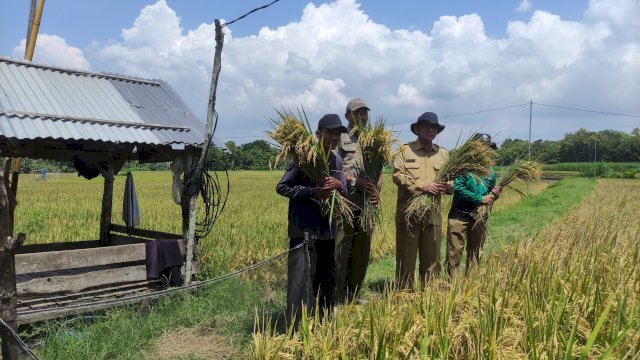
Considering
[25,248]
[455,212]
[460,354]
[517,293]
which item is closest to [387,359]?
[460,354]

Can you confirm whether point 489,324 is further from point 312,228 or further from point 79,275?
point 79,275

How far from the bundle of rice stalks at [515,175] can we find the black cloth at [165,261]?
3258 mm

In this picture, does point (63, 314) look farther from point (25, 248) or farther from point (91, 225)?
point (91, 225)

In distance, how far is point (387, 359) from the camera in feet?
8.57

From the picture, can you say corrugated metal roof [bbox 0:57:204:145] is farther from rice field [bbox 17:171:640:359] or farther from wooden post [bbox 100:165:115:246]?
rice field [bbox 17:171:640:359]

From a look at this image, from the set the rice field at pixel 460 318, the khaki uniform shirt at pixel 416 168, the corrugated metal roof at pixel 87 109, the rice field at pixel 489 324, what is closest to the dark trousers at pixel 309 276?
the rice field at pixel 460 318

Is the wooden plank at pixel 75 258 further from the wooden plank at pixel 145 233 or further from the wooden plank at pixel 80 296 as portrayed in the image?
the wooden plank at pixel 145 233

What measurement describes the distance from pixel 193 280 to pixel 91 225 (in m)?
5.66

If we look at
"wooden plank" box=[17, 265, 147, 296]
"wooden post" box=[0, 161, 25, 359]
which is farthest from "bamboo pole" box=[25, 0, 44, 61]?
"wooden post" box=[0, 161, 25, 359]

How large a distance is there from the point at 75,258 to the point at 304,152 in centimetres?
265

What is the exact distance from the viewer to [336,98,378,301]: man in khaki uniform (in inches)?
187

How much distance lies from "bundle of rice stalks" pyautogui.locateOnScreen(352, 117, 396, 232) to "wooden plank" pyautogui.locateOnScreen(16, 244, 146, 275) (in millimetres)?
2523

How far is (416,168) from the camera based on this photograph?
496 cm

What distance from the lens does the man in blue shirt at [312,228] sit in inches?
159
